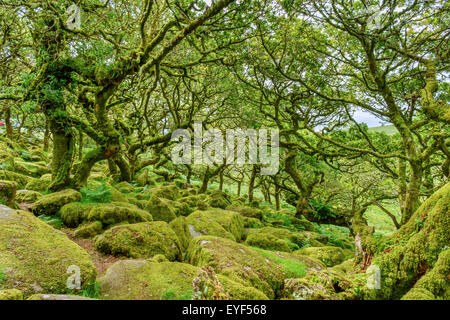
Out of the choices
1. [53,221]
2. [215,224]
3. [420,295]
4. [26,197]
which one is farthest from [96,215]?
[420,295]

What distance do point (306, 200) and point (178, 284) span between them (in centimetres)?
1155

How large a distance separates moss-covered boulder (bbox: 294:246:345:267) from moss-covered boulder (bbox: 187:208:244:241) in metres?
2.40

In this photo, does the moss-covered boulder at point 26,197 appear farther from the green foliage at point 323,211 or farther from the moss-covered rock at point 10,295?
the green foliage at point 323,211

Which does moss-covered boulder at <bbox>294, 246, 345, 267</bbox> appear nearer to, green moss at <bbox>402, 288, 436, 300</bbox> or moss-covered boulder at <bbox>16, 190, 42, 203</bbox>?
green moss at <bbox>402, 288, 436, 300</bbox>

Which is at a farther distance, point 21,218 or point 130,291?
point 21,218

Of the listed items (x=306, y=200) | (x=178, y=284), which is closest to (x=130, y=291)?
(x=178, y=284)

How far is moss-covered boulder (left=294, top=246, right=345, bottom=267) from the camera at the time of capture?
7.14m

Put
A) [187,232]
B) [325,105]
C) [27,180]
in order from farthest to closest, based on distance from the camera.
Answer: [325,105] → [27,180] → [187,232]

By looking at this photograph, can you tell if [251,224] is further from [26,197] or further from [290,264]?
[26,197]

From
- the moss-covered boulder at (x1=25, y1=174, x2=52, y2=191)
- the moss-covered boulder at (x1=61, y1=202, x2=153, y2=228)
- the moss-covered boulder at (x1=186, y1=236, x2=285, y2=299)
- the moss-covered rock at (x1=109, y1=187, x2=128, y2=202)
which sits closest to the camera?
the moss-covered boulder at (x1=186, y1=236, x2=285, y2=299)

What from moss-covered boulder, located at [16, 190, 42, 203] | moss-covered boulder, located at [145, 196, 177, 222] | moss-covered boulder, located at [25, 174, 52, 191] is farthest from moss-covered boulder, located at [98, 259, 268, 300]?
moss-covered boulder, located at [25, 174, 52, 191]

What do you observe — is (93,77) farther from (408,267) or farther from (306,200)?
(306,200)

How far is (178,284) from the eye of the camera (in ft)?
12.3
